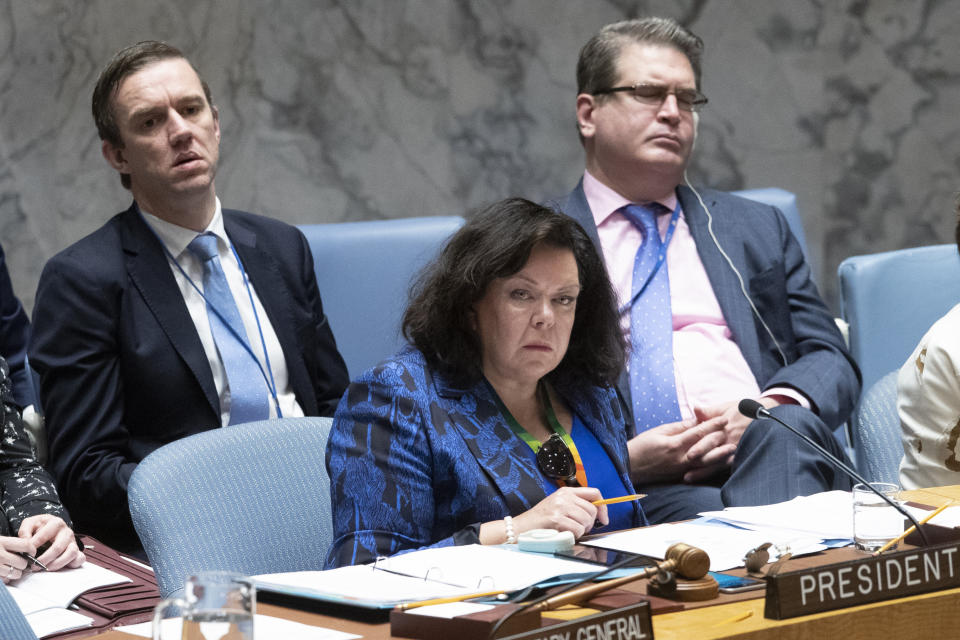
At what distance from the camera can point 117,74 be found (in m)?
3.02

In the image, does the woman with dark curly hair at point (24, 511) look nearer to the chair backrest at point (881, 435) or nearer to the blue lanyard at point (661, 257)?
the blue lanyard at point (661, 257)

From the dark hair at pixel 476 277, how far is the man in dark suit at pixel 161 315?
2.44 feet

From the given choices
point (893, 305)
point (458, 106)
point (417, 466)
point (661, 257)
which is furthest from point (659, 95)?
point (417, 466)

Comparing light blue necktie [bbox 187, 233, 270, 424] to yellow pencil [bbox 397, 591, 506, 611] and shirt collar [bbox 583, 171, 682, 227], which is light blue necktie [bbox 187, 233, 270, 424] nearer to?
shirt collar [bbox 583, 171, 682, 227]

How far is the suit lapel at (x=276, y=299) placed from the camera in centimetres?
301

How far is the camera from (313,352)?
3.10 metres

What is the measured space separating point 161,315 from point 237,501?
848 mm

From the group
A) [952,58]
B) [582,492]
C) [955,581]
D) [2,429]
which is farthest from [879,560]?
[952,58]

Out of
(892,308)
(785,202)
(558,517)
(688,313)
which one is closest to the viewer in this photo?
(558,517)

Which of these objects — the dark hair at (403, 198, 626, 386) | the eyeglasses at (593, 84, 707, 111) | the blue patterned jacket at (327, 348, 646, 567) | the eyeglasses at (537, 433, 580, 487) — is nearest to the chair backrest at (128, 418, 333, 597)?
the blue patterned jacket at (327, 348, 646, 567)

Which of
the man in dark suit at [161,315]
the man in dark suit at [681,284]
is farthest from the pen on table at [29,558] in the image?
the man in dark suit at [681,284]

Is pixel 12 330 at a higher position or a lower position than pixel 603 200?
lower

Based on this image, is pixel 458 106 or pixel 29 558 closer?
pixel 29 558

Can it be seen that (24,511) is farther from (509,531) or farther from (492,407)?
(509,531)
